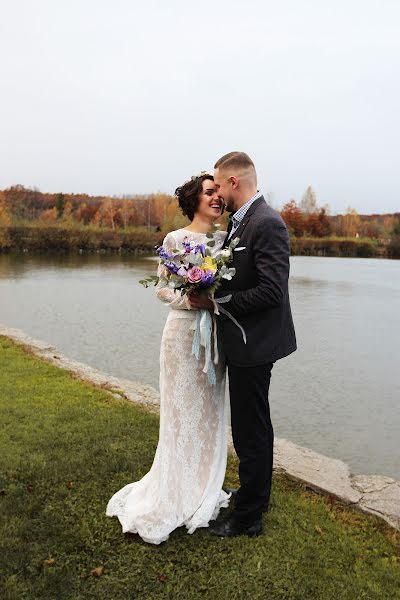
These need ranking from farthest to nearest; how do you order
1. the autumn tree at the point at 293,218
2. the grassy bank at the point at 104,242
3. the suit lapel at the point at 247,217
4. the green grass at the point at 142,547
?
the autumn tree at the point at 293,218 → the grassy bank at the point at 104,242 → the suit lapel at the point at 247,217 → the green grass at the point at 142,547

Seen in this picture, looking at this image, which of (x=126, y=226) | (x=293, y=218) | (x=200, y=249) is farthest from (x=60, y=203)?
(x=200, y=249)

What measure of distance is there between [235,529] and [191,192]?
7.20ft

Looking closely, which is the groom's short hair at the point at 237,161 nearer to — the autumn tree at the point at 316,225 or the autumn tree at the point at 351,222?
the autumn tree at the point at 316,225

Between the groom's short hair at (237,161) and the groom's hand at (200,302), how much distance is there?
80cm

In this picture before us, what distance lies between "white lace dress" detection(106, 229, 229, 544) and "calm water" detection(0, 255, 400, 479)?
9.56 ft

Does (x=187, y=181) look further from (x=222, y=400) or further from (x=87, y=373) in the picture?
(x=87, y=373)

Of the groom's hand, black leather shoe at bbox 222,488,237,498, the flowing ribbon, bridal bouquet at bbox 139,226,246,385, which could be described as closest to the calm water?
black leather shoe at bbox 222,488,237,498

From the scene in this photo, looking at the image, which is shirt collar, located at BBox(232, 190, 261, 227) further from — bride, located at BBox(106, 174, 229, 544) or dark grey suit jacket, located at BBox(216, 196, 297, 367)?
bride, located at BBox(106, 174, 229, 544)

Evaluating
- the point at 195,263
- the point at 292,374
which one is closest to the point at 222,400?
the point at 195,263

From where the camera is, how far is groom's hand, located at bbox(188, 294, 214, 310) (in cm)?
334

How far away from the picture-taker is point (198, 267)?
3184 millimetres

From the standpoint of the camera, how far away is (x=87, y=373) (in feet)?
26.6

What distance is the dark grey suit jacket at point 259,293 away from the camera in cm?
317

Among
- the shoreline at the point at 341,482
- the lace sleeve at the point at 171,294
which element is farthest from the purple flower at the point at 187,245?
the shoreline at the point at 341,482
